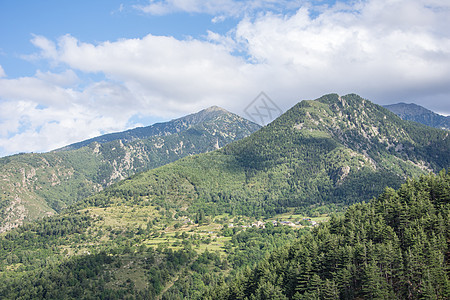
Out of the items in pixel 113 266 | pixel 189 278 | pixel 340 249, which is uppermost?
pixel 340 249

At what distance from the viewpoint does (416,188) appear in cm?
11531

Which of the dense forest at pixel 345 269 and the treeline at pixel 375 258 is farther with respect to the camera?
the dense forest at pixel 345 269

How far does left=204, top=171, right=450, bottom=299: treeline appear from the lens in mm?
74312

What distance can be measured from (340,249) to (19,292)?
148 meters

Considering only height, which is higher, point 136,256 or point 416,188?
point 416,188

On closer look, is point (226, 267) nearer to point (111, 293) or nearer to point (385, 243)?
point (111, 293)

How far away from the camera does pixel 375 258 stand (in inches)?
3189

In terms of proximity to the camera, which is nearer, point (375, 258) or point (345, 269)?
point (375, 258)

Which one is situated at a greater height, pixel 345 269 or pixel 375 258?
pixel 375 258

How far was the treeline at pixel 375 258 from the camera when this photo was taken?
74312mm

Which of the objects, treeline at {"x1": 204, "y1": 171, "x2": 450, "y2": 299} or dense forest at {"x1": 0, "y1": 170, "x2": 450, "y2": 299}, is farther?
dense forest at {"x1": 0, "y1": 170, "x2": 450, "y2": 299}

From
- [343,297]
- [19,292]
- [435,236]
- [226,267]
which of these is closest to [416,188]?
[435,236]

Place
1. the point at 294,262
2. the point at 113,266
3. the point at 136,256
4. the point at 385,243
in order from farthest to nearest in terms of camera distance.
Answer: the point at 136,256
the point at 113,266
the point at 294,262
the point at 385,243

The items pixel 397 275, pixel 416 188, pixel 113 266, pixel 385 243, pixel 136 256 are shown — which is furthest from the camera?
pixel 136 256
